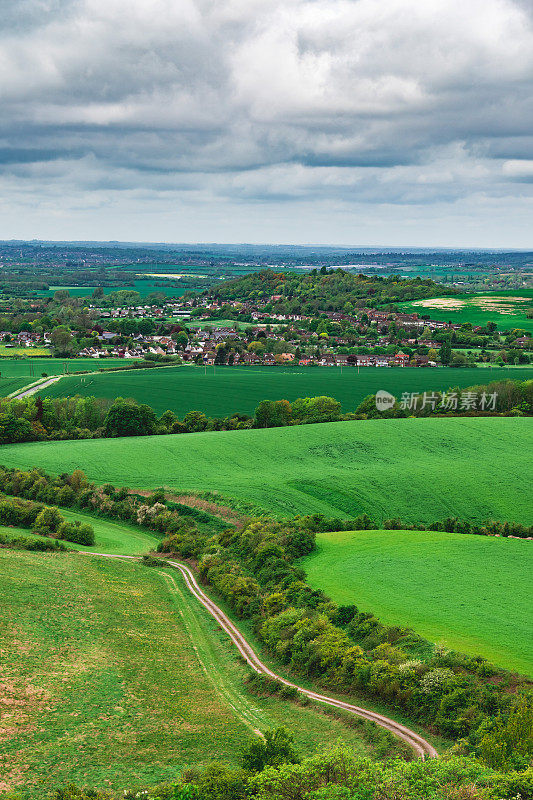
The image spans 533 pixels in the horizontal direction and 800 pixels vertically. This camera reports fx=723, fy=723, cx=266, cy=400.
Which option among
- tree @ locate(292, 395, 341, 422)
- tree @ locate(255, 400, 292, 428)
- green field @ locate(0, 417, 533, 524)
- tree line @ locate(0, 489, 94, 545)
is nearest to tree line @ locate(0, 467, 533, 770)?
tree line @ locate(0, 489, 94, 545)

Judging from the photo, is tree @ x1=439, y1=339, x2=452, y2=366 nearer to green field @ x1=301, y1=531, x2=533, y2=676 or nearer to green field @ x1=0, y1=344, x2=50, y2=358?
green field @ x1=0, y1=344, x2=50, y2=358

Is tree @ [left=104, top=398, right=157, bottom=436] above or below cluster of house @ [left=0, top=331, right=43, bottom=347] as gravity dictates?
below

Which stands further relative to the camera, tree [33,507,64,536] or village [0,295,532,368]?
village [0,295,532,368]

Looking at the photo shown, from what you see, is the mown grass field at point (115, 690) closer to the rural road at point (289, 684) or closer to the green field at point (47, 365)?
the rural road at point (289, 684)

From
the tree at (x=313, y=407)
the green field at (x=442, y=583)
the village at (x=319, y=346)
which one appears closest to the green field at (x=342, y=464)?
the green field at (x=442, y=583)

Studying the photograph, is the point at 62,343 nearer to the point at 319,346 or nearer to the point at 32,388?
the point at 32,388

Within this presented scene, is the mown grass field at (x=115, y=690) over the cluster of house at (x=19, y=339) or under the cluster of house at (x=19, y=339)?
under

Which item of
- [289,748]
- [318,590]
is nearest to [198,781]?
[289,748]
